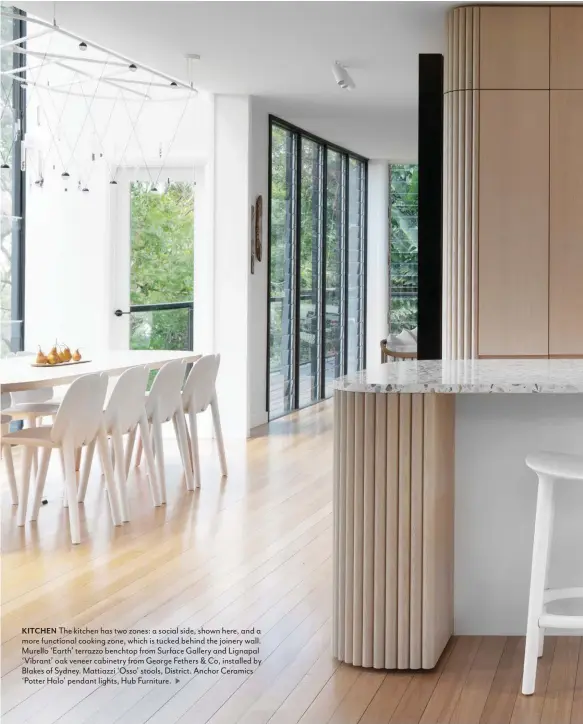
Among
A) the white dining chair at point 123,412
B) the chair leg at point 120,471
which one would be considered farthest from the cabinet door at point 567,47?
the chair leg at point 120,471

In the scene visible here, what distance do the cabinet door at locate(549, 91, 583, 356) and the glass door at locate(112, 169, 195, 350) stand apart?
3764 mm

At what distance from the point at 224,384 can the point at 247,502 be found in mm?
2596

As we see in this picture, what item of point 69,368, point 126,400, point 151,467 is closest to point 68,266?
point 69,368

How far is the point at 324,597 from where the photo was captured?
378 cm

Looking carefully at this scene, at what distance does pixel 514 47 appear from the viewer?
203 inches

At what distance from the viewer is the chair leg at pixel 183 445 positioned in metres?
5.88

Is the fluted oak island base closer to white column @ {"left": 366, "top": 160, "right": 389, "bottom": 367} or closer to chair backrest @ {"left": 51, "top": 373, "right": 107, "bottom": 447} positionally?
chair backrest @ {"left": 51, "top": 373, "right": 107, "bottom": 447}

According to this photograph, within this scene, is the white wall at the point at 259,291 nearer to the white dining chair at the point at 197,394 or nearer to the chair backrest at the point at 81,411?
the white dining chair at the point at 197,394

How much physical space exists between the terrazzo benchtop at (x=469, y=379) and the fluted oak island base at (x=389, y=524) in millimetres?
55

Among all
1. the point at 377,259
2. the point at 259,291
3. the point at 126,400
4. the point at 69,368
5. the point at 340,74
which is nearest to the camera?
the point at 126,400

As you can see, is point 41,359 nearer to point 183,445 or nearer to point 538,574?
point 183,445

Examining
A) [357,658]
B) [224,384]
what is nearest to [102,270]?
[224,384]

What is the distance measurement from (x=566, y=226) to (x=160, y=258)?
13.0ft

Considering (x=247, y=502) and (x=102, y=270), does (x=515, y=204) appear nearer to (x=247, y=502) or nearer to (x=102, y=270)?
(x=247, y=502)
